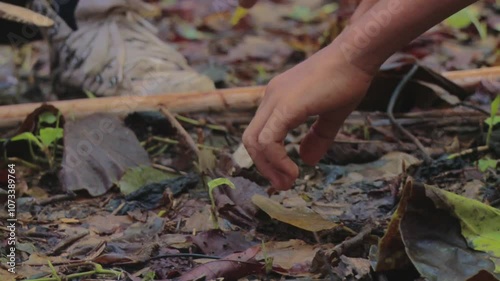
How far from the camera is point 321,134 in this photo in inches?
52.6

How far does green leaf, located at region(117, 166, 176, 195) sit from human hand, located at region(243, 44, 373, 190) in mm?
516

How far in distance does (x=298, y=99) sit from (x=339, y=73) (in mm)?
72

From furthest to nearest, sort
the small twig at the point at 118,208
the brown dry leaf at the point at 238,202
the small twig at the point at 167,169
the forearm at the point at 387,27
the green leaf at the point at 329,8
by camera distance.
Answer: the green leaf at the point at 329,8 < the small twig at the point at 167,169 < the small twig at the point at 118,208 < the brown dry leaf at the point at 238,202 < the forearm at the point at 387,27

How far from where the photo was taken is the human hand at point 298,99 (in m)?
1.16

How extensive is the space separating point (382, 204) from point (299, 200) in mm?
172

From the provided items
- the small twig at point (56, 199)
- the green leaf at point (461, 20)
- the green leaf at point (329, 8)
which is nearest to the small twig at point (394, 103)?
the small twig at point (56, 199)

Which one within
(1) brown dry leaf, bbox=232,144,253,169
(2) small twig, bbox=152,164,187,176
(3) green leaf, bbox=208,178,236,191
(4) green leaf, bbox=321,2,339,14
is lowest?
(4) green leaf, bbox=321,2,339,14

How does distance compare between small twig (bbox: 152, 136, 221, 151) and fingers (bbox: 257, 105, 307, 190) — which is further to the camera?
small twig (bbox: 152, 136, 221, 151)

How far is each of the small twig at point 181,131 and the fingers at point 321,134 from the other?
430 millimetres

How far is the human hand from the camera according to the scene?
3.82 feet

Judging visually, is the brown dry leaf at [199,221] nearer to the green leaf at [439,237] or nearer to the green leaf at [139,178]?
the green leaf at [139,178]

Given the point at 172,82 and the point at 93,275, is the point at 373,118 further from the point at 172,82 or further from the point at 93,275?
the point at 93,275

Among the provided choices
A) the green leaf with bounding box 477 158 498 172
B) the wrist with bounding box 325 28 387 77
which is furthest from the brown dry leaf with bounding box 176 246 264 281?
the green leaf with bounding box 477 158 498 172

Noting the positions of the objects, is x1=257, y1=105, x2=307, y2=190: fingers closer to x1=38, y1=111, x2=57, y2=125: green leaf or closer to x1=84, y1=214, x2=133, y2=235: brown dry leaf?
x1=84, y1=214, x2=133, y2=235: brown dry leaf
